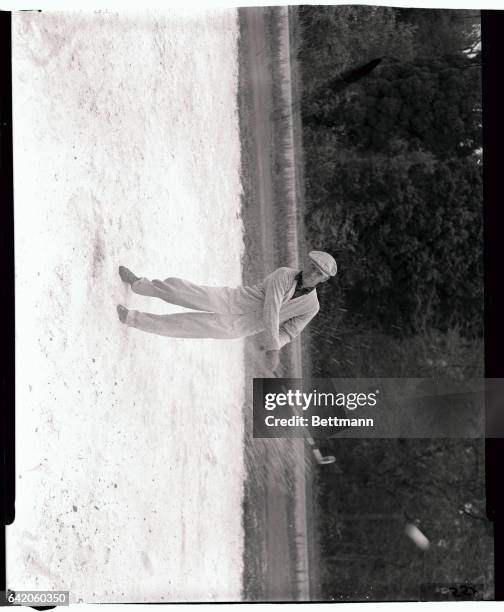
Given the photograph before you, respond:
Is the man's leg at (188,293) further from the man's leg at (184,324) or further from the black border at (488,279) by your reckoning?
the black border at (488,279)

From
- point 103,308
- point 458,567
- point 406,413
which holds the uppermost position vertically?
point 103,308

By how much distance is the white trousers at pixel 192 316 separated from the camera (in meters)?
4.31

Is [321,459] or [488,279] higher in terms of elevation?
[488,279]

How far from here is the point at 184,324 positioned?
4.35 meters

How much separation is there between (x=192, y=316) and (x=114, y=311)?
33cm

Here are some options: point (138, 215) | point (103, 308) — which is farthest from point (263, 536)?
point (138, 215)

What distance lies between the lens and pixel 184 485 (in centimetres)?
432

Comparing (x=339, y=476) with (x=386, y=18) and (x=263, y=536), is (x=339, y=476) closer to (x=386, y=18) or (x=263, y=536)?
(x=263, y=536)

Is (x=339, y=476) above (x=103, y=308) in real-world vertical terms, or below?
below

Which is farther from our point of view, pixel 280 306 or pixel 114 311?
pixel 114 311

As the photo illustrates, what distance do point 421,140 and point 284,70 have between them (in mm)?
669

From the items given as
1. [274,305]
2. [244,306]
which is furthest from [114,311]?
[274,305]

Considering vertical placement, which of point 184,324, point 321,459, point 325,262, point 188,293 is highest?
point 325,262

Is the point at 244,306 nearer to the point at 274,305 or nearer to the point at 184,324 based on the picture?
the point at 274,305
